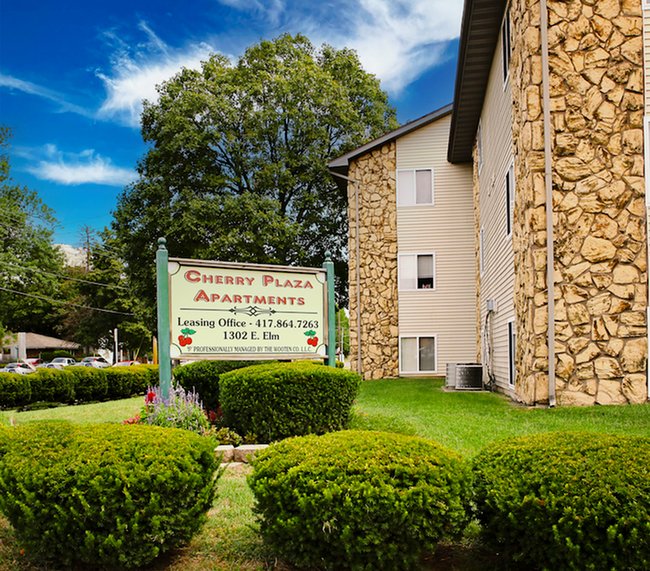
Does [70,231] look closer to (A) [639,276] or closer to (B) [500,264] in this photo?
(B) [500,264]

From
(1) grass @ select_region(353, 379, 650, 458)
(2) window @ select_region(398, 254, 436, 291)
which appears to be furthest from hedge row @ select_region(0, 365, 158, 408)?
(2) window @ select_region(398, 254, 436, 291)

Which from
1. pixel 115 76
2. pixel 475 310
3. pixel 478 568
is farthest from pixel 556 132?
pixel 115 76

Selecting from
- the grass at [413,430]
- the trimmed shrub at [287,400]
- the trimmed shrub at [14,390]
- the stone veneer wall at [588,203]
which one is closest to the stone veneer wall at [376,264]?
the grass at [413,430]

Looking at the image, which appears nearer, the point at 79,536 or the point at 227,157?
the point at 79,536

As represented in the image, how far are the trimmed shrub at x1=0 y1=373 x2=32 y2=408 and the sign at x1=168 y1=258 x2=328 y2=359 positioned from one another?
9.28 meters

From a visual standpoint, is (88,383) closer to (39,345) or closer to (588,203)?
(588,203)

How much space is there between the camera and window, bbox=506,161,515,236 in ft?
36.2

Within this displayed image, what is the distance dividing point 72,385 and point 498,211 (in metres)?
12.2

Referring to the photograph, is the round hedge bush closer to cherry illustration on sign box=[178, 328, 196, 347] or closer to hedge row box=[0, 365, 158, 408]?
cherry illustration on sign box=[178, 328, 196, 347]

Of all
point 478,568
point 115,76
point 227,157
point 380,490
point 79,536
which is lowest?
point 478,568

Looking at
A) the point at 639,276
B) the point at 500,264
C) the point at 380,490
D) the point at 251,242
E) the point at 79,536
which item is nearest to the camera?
the point at 380,490

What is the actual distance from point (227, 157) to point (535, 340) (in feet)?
64.2

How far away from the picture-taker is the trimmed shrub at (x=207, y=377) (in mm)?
8523

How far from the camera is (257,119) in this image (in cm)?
2445
